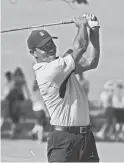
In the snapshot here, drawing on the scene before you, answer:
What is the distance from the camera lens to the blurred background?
13.0 metres

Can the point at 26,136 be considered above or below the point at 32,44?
below

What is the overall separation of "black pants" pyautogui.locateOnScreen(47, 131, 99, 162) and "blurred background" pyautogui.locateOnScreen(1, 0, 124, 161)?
708 cm

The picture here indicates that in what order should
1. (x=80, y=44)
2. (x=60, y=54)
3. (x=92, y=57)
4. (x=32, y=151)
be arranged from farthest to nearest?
(x=60, y=54)
(x=32, y=151)
(x=92, y=57)
(x=80, y=44)

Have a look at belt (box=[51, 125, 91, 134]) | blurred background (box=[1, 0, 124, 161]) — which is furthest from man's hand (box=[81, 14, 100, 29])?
blurred background (box=[1, 0, 124, 161])

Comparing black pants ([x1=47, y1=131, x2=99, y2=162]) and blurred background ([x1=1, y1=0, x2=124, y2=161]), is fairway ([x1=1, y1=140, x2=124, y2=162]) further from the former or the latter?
black pants ([x1=47, y1=131, x2=99, y2=162])

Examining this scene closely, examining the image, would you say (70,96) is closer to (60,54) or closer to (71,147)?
(71,147)

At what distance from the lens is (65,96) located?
531cm

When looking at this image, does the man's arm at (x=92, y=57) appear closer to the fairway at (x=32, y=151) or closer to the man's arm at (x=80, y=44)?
the man's arm at (x=80, y=44)

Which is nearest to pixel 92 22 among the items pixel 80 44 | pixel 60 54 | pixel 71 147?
pixel 80 44

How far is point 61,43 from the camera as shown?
1292cm

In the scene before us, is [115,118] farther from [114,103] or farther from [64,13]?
[64,13]

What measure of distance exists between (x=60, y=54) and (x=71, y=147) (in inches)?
293

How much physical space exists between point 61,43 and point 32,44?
24.4ft

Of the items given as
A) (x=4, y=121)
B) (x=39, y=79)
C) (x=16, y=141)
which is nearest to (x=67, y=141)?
(x=39, y=79)
